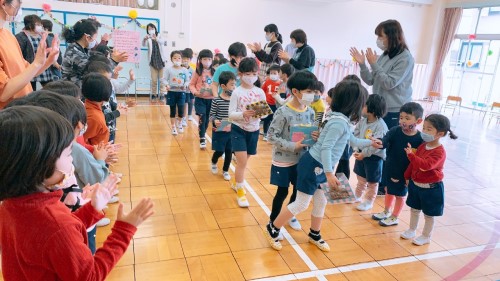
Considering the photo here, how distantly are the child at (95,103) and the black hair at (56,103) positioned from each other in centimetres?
86

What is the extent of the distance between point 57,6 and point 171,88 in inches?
184

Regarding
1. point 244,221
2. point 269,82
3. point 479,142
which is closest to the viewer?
point 244,221

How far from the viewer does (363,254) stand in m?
2.77

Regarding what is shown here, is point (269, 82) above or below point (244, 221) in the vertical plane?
above

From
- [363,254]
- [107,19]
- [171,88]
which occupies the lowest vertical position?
[363,254]

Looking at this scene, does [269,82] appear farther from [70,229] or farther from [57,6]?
[57,6]

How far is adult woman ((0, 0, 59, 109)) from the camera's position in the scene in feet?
6.49

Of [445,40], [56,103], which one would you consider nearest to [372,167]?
[56,103]

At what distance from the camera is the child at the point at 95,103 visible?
2414 millimetres

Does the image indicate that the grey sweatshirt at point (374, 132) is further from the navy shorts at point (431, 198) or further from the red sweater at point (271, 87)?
the red sweater at point (271, 87)

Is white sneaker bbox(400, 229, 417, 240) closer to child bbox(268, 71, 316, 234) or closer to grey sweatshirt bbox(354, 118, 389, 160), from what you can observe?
grey sweatshirt bbox(354, 118, 389, 160)

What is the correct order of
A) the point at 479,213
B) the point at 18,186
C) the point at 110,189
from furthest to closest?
1. the point at 479,213
2. the point at 110,189
3. the point at 18,186

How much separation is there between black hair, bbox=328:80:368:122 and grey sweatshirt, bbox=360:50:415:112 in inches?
42.9

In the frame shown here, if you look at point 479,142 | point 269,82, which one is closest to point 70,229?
point 269,82
